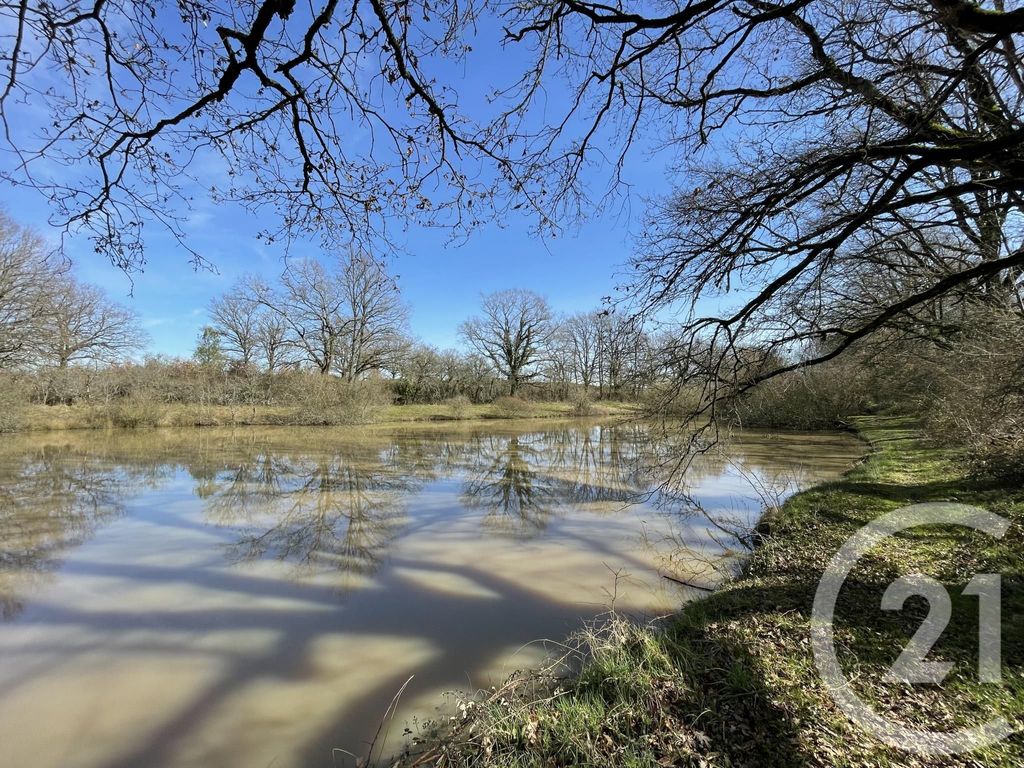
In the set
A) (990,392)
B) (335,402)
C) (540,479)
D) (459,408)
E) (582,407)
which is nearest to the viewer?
(990,392)

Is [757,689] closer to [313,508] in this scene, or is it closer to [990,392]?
[990,392]

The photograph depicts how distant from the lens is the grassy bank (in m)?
23.2

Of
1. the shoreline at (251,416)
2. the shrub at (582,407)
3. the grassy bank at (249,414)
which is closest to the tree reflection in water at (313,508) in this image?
the shoreline at (251,416)

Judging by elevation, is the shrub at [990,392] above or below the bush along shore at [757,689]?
above

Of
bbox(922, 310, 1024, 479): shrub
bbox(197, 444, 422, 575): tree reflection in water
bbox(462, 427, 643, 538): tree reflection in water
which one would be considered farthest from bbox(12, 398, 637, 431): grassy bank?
bbox(922, 310, 1024, 479): shrub

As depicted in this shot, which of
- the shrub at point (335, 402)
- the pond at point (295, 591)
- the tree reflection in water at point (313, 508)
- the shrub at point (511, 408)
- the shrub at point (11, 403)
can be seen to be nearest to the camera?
the pond at point (295, 591)

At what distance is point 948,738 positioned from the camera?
2357mm

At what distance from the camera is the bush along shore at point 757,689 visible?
244 cm

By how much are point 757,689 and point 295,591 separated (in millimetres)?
4897

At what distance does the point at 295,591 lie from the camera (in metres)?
5.37

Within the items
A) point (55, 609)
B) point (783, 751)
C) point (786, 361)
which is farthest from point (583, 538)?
point (55, 609)
